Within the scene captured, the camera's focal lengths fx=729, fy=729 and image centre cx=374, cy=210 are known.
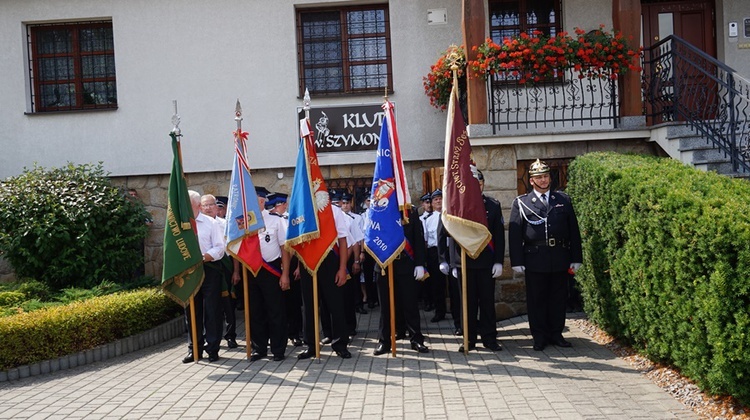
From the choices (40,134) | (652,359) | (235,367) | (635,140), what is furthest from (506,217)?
(40,134)

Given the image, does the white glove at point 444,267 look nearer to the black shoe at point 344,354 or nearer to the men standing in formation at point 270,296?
the black shoe at point 344,354

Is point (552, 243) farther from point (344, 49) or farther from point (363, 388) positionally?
point (344, 49)

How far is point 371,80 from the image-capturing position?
1231 cm

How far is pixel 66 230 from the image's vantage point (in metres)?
10.8

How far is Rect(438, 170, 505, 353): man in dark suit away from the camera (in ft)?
27.7

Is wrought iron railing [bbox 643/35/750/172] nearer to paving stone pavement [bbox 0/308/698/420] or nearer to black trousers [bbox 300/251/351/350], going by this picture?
paving stone pavement [bbox 0/308/698/420]

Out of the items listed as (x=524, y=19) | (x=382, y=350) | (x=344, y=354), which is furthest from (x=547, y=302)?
(x=524, y=19)

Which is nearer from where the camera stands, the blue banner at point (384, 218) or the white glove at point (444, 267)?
the blue banner at point (384, 218)

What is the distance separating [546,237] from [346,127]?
4.65 meters

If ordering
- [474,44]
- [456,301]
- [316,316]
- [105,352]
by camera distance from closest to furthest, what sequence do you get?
[316,316] → [105,352] → [456,301] → [474,44]

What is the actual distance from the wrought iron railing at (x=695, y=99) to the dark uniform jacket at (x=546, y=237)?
2.58m

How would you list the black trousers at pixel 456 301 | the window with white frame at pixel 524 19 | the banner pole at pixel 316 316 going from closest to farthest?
1. the banner pole at pixel 316 316
2. the black trousers at pixel 456 301
3. the window with white frame at pixel 524 19

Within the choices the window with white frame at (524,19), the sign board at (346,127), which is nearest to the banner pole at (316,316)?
the sign board at (346,127)

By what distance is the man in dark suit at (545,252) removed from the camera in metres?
8.32
